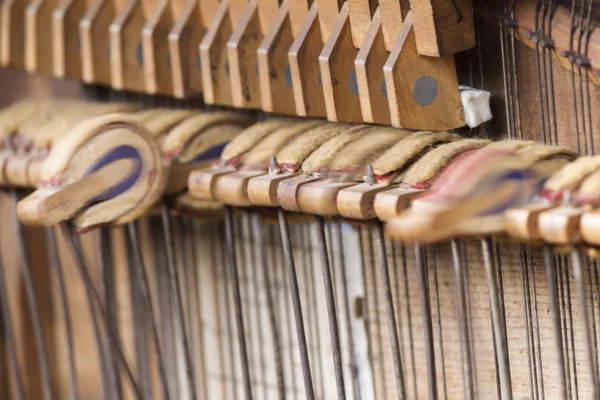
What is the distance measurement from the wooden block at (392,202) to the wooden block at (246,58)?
37cm

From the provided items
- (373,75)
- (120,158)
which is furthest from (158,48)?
(373,75)

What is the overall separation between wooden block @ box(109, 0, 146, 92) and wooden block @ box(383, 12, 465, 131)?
22.7 inches

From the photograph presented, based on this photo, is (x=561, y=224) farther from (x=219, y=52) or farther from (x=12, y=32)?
(x=12, y=32)

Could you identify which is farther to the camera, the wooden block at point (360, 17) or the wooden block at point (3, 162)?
the wooden block at point (3, 162)

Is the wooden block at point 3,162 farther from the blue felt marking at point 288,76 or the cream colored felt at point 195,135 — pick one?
the blue felt marking at point 288,76

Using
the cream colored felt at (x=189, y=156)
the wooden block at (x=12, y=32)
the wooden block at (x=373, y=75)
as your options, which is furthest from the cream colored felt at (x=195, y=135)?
the wooden block at (x=12, y=32)

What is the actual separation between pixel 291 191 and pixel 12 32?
0.81 metres

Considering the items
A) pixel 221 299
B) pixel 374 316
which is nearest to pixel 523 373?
pixel 374 316

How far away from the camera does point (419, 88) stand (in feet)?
3.72

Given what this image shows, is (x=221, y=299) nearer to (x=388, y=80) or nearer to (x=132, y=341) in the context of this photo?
(x=132, y=341)

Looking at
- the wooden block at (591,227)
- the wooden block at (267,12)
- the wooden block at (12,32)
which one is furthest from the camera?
the wooden block at (12,32)

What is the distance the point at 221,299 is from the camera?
1.71 meters

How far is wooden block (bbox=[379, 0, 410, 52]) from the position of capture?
1.14m

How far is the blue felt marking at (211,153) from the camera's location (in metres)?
1.40
